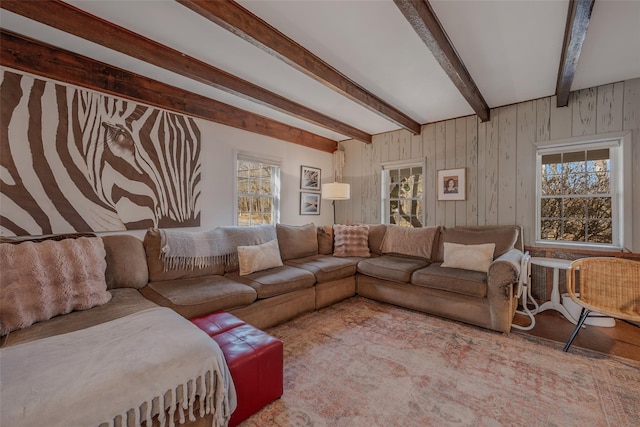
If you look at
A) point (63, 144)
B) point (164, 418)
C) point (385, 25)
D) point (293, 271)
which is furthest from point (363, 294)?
point (63, 144)

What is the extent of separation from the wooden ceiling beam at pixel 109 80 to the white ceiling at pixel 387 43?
93mm

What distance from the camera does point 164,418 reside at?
1096 mm

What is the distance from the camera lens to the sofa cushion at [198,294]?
2021 millimetres

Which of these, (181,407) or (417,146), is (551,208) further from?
(181,407)

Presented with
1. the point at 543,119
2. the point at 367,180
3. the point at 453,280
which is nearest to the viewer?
the point at 453,280

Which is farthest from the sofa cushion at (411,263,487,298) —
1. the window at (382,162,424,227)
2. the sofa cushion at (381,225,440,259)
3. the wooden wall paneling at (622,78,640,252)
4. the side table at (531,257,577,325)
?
the wooden wall paneling at (622,78,640,252)

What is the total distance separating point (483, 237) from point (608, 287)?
1116 mm

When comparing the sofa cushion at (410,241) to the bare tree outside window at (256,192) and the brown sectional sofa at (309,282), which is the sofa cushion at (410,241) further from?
the bare tree outside window at (256,192)

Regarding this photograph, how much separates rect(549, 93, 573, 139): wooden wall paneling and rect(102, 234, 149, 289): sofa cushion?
4737 mm

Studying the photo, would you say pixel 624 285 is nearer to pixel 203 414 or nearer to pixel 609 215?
pixel 609 215

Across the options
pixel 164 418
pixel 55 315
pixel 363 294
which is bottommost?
pixel 363 294

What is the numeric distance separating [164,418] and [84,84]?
111 inches

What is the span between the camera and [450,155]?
13.1 feet

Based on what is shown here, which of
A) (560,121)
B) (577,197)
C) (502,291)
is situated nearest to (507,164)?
(560,121)
